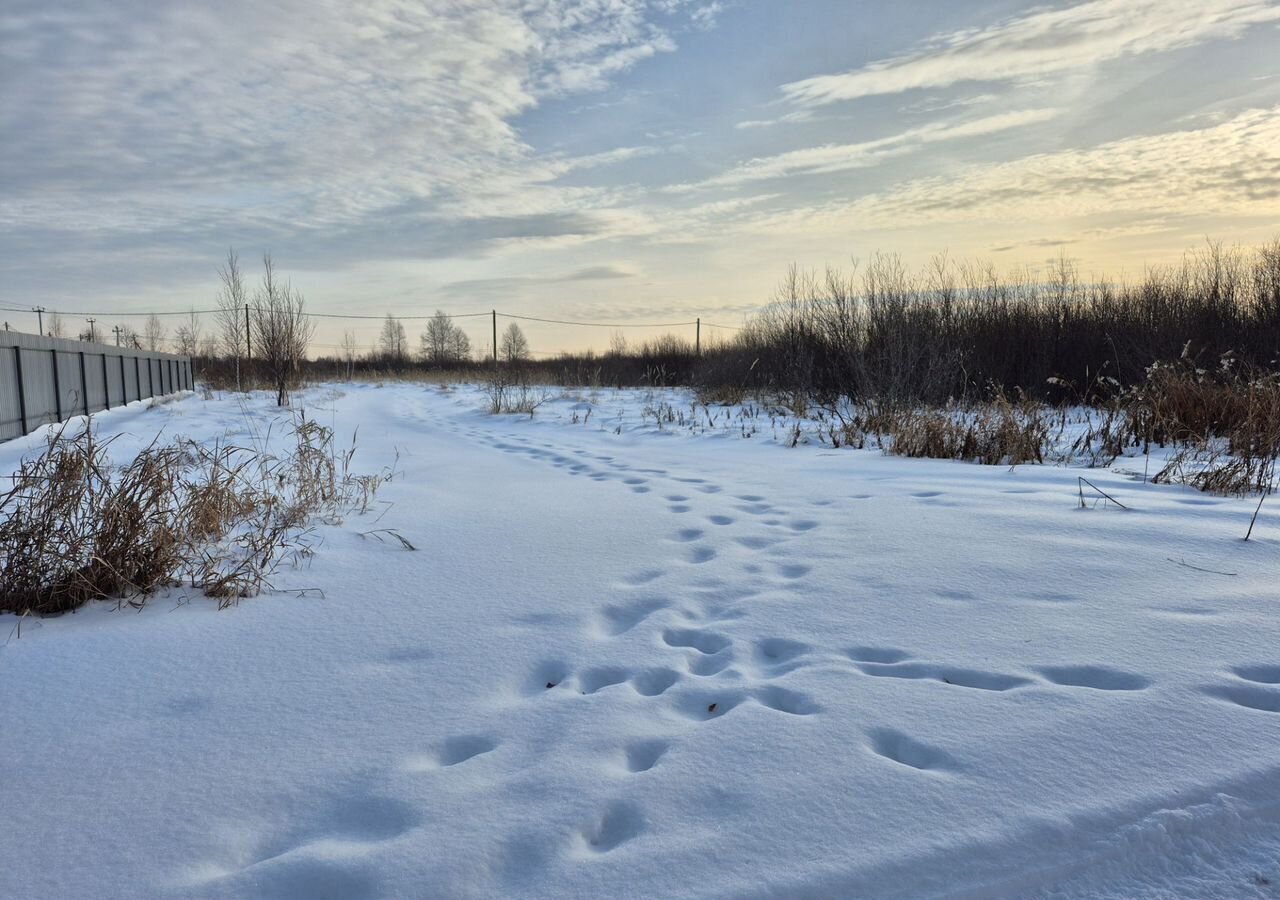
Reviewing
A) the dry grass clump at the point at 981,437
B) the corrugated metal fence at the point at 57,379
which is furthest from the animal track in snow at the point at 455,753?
the corrugated metal fence at the point at 57,379

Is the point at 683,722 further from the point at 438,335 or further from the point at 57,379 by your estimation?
the point at 438,335

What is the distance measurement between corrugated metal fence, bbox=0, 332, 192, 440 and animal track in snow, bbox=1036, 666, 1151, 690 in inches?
238

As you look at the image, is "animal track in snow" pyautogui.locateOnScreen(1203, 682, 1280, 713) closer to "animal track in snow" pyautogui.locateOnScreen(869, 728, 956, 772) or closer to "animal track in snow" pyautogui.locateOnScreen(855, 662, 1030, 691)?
"animal track in snow" pyautogui.locateOnScreen(855, 662, 1030, 691)

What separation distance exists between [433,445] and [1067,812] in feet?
23.5

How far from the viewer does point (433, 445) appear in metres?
7.80

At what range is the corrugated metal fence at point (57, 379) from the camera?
8938mm

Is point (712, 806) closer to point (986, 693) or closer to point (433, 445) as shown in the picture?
point (986, 693)

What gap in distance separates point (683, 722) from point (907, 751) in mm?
502

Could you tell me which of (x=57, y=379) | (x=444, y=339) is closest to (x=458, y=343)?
(x=444, y=339)

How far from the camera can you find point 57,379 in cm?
1089

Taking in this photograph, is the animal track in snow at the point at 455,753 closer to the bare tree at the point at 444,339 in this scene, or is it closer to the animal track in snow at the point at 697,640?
the animal track in snow at the point at 697,640

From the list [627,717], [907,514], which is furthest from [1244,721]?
[907,514]

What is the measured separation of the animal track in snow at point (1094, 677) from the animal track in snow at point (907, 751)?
519mm

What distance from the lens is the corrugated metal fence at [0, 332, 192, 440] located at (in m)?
8.94
